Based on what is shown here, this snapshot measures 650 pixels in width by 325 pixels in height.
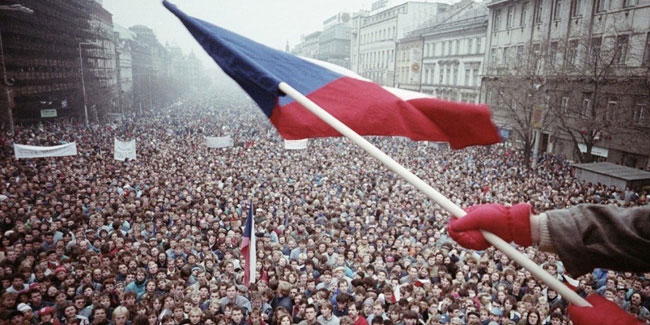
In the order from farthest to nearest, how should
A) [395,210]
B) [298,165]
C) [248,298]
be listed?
1. [298,165]
2. [395,210]
3. [248,298]

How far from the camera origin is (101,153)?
→ 2206cm

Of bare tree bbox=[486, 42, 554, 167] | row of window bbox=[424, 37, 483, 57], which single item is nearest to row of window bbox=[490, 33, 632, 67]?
bare tree bbox=[486, 42, 554, 167]

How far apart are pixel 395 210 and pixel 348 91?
10.4 meters

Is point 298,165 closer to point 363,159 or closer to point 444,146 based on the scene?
point 363,159

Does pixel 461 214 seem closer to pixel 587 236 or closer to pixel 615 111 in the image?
pixel 587 236

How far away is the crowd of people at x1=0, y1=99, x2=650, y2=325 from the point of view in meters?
6.82

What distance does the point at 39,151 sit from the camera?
16797 millimetres

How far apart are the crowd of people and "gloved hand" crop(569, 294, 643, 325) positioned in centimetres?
13

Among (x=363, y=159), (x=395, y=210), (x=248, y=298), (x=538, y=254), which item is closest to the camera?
(x=248, y=298)

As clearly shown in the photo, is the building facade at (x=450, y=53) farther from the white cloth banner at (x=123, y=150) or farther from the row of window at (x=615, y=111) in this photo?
the white cloth banner at (x=123, y=150)

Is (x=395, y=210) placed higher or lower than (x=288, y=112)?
lower

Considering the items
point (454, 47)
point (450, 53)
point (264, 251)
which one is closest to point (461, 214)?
point (264, 251)

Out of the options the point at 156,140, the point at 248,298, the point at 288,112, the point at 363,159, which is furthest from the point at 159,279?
the point at 156,140

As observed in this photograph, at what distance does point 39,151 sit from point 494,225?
19.0 metres
